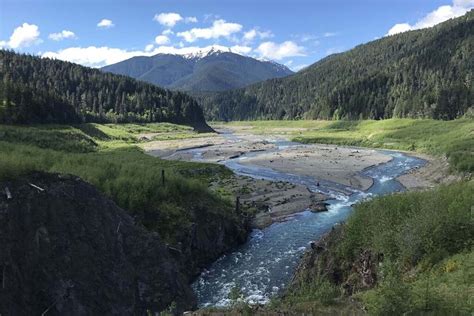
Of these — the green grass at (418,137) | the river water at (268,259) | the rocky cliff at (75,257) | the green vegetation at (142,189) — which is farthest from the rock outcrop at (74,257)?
the green grass at (418,137)

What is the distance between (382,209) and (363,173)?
60841 mm

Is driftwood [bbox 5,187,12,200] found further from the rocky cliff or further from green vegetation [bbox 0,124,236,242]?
green vegetation [bbox 0,124,236,242]

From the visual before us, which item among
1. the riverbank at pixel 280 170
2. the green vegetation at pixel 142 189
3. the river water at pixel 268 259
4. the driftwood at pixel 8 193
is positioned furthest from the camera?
the riverbank at pixel 280 170

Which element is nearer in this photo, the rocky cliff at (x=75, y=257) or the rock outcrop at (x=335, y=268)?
the rocky cliff at (x=75, y=257)

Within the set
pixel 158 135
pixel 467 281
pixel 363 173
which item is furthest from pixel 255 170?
pixel 158 135

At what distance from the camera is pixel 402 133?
150500 millimetres

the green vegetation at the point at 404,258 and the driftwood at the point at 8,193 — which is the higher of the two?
the driftwood at the point at 8,193

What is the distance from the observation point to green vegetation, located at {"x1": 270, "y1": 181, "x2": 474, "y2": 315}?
1716cm

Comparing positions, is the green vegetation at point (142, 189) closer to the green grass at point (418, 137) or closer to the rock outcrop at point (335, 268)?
the rock outcrop at point (335, 268)

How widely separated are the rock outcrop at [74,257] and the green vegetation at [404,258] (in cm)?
1050

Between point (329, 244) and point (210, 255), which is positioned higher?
point (329, 244)

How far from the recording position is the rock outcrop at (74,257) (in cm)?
2547

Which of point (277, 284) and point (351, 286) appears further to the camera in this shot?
point (277, 284)

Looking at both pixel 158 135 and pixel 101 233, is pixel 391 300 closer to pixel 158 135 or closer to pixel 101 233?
pixel 101 233
